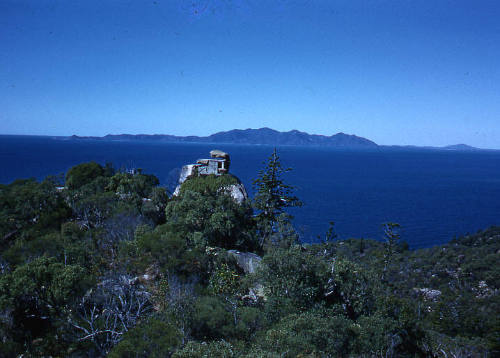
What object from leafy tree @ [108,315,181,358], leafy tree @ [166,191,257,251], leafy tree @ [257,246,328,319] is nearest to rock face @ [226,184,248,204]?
leafy tree @ [166,191,257,251]

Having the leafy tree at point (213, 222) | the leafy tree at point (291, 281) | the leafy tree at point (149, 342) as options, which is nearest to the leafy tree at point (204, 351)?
the leafy tree at point (149, 342)

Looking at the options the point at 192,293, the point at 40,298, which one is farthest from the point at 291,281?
the point at 40,298

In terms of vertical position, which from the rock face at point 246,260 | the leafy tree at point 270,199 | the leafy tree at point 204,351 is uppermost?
the leafy tree at point 270,199

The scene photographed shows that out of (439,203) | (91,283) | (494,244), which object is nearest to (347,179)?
(439,203)

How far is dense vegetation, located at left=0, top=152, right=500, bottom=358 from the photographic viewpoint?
467 inches

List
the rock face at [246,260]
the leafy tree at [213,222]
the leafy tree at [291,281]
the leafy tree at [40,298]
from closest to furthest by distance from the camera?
the leafy tree at [40,298] → the leafy tree at [291,281] → the rock face at [246,260] → the leafy tree at [213,222]

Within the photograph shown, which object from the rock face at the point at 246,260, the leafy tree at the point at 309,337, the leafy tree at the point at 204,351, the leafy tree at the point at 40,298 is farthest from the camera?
the rock face at the point at 246,260

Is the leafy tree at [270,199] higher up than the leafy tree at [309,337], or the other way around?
the leafy tree at [270,199]

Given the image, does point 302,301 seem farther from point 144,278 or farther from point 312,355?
point 144,278

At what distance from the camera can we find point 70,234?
22547 mm

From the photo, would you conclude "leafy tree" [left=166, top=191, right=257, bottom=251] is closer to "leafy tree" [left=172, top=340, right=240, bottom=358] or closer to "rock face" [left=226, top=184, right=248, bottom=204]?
"rock face" [left=226, top=184, right=248, bottom=204]

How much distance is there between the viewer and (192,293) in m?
15.4

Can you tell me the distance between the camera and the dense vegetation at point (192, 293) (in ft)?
38.9

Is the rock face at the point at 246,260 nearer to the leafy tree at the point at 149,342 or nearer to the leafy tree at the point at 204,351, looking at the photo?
the leafy tree at the point at 149,342
